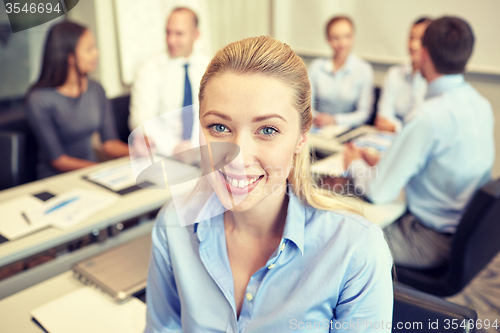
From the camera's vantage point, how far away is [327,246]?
883 mm

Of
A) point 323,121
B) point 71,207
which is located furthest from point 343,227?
point 323,121

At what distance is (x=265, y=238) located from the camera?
3.30 feet

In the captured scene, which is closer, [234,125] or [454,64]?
[234,125]

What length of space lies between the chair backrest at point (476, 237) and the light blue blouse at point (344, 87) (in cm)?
176

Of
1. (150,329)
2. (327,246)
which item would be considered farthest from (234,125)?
(150,329)

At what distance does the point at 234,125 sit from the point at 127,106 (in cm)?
244

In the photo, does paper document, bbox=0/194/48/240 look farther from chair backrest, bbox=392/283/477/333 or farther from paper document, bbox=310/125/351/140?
paper document, bbox=310/125/351/140

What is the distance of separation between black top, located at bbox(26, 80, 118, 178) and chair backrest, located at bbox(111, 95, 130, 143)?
0.68 feet

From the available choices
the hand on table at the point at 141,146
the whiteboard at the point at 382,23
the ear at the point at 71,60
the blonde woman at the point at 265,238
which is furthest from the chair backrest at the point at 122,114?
the hand on table at the point at 141,146

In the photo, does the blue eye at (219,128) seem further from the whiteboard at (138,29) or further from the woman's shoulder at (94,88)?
the whiteboard at (138,29)

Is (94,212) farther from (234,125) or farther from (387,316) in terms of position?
(387,316)

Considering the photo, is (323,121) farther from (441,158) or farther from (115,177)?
(115,177)

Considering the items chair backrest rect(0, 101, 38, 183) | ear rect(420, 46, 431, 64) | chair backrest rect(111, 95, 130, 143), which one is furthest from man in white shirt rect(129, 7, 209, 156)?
ear rect(420, 46, 431, 64)

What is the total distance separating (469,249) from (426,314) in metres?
0.80
